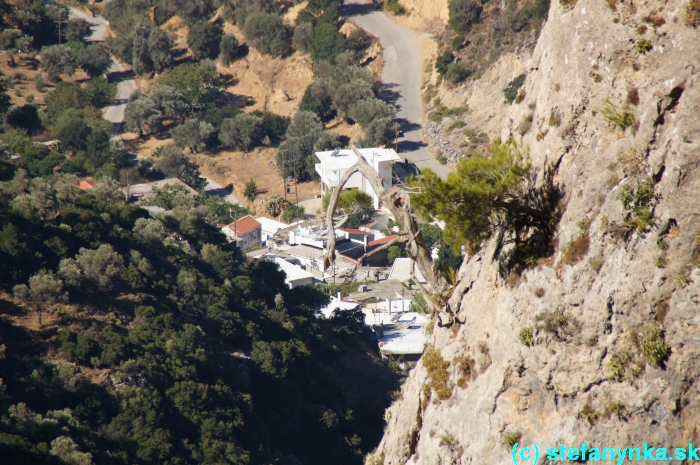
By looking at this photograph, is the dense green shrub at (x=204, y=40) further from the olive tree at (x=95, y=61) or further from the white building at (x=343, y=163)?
the white building at (x=343, y=163)

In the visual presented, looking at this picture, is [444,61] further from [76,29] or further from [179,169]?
[76,29]

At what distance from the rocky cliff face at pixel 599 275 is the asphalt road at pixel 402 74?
76.5 metres

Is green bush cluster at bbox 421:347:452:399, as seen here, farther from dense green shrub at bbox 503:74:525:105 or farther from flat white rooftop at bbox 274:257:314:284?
dense green shrub at bbox 503:74:525:105

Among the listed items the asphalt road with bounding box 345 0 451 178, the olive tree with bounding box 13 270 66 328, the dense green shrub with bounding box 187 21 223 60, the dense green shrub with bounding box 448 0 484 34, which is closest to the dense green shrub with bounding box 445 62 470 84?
the asphalt road with bounding box 345 0 451 178

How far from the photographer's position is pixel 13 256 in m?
39.7

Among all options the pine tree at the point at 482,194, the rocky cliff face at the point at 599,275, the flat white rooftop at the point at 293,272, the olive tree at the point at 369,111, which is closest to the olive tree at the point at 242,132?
the olive tree at the point at 369,111

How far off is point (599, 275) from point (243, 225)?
2927 inches

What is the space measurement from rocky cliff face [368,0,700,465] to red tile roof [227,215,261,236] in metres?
68.7

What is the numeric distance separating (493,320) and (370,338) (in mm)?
43339

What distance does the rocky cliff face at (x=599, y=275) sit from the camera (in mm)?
9938

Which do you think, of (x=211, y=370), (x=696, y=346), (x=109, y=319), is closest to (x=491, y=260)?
(x=696, y=346)

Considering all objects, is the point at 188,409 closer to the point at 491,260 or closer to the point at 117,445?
the point at 117,445

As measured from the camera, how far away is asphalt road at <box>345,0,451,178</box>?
3777 inches

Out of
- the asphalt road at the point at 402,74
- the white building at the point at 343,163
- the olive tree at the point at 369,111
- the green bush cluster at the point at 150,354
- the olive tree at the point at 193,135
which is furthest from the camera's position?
the olive tree at the point at 193,135
